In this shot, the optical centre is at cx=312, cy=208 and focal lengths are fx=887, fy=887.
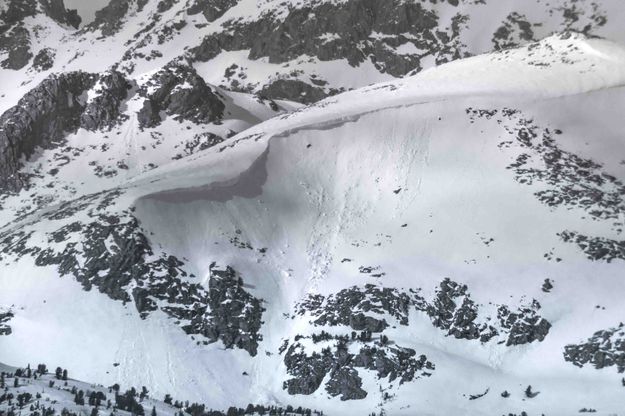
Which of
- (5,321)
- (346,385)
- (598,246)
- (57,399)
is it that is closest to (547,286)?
(598,246)

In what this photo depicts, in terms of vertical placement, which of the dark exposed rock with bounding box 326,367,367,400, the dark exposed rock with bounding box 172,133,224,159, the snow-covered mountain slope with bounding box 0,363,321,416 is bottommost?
the dark exposed rock with bounding box 326,367,367,400

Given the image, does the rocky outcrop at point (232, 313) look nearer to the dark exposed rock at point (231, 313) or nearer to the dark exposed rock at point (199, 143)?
the dark exposed rock at point (231, 313)

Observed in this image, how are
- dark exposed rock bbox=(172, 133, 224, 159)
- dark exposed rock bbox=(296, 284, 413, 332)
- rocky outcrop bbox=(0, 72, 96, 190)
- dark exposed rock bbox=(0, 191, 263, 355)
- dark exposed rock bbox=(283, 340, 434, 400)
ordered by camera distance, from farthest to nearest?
dark exposed rock bbox=(172, 133, 224, 159)
rocky outcrop bbox=(0, 72, 96, 190)
dark exposed rock bbox=(0, 191, 263, 355)
dark exposed rock bbox=(296, 284, 413, 332)
dark exposed rock bbox=(283, 340, 434, 400)

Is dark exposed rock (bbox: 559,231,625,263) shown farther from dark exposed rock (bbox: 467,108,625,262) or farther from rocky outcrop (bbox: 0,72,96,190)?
rocky outcrop (bbox: 0,72,96,190)

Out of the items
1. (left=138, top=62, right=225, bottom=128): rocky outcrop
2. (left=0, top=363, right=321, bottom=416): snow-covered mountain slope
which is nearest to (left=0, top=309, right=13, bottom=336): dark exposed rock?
(left=0, top=363, right=321, bottom=416): snow-covered mountain slope

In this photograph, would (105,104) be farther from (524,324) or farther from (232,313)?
(524,324)

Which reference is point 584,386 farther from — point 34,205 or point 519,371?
point 34,205
